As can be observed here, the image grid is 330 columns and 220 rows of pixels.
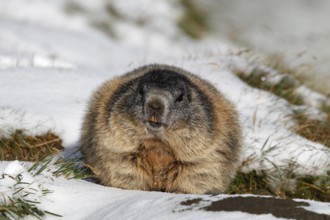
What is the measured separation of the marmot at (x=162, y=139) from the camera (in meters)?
6.94

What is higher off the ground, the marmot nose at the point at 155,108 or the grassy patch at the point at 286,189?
the marmot nose at the point at 155,108

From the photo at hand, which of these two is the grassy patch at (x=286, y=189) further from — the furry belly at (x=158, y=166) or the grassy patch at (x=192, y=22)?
the grassy patch at (x=192, y=22)

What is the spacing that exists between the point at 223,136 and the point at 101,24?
640 inches

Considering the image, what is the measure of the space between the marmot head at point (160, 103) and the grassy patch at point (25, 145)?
1832 mm

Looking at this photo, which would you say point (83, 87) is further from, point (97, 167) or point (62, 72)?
point (97, 167)

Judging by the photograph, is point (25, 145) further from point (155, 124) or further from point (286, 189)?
point (286, 189)

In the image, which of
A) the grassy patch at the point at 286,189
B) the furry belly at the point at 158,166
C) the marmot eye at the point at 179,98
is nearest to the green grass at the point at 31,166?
the furry belly at the point at 158,166

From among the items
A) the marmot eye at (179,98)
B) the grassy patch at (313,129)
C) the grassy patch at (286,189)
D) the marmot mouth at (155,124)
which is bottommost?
the grassy patch at (286,189)

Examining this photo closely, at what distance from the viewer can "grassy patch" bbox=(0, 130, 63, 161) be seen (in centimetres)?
844

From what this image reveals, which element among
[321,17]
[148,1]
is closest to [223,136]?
[148,1]

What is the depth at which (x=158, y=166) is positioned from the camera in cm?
732

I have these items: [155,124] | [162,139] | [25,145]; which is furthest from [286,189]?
[25,145]

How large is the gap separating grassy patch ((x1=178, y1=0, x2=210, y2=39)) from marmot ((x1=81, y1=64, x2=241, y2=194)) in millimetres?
16553

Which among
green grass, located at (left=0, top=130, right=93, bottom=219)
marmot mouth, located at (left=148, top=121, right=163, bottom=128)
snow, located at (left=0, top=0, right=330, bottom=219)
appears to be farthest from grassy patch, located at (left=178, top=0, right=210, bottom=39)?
marmot mouth, located at (left=148, top=121, right=163, bottom=128)
